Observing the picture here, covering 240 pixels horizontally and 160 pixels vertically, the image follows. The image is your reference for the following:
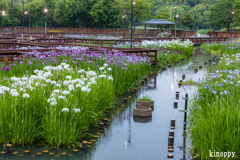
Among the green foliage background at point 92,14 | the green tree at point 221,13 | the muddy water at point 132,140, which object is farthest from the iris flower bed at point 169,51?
the green tree at point 221,13

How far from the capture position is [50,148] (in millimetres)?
5645

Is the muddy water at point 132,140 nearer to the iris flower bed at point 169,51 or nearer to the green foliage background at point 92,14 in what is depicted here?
the iris flower bed at point 169,51

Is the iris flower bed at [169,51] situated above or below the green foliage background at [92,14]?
below

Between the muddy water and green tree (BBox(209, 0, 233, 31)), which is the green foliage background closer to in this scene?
green tree (BBox(209, 0, 233, 31))

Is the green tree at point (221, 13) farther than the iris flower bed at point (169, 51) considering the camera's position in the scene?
Yes

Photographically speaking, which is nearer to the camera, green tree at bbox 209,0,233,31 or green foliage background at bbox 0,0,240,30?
green tree at bbox 209,0,233,31

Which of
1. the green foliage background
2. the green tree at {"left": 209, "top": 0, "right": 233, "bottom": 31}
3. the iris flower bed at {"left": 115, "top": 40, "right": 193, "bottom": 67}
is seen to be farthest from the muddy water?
the green tree at {"left": 209, "top": 0, "right": 233, "bottom": 31}

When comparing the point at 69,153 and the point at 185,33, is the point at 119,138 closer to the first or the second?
the point at 69,153

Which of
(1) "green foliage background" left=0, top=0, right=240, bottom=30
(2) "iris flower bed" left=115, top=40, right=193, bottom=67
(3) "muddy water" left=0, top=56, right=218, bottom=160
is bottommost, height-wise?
(3) "muddy water" left=0, top=56, right=218, bottom=160

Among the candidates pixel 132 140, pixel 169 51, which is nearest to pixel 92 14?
pixel 169 51

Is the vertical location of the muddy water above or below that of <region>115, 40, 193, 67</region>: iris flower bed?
below

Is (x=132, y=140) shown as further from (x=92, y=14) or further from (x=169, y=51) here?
(x=92, y=14)

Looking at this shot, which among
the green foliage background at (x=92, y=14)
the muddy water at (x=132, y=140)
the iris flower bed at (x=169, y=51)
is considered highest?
the green foliage background at (x=92, y=14)

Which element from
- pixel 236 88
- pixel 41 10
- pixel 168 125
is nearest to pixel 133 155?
pixel 168 125
